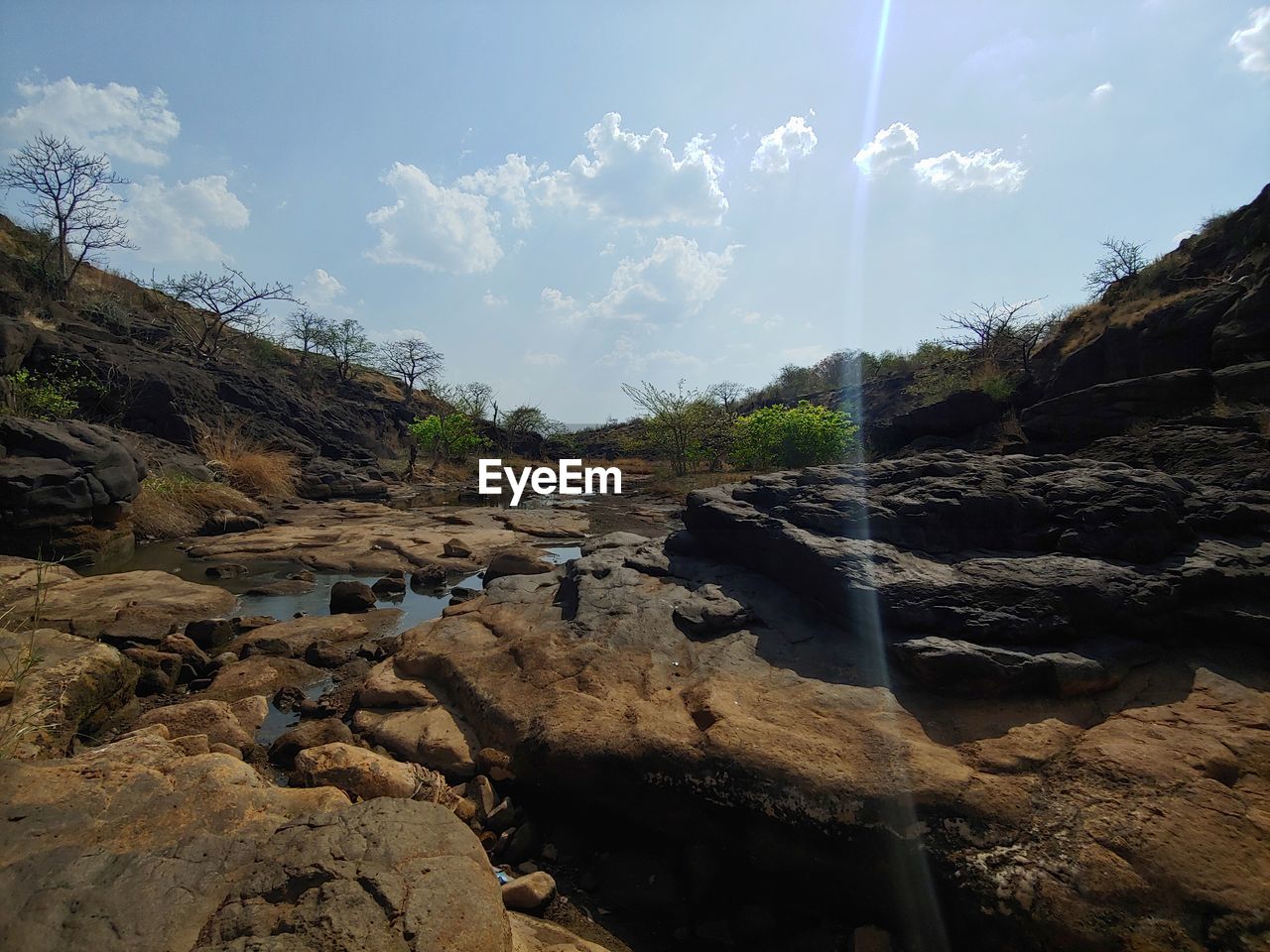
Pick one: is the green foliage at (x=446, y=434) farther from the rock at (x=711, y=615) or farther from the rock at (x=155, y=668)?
the rock at (x=711, y=615)

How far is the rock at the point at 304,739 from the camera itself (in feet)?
12.5

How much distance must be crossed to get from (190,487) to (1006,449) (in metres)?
18.1

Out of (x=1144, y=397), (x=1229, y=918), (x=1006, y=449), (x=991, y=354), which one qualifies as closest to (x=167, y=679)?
(x=1229, y=918)

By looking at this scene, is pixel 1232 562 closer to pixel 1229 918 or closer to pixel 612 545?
pixel 1229 918

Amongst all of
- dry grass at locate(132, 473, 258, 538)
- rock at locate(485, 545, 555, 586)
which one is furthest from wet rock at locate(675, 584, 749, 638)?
dry grass at locate(132, 473, 258, 538)

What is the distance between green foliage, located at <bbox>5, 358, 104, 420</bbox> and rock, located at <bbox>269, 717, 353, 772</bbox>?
10.6 meters

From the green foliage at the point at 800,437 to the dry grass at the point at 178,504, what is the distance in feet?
50.3

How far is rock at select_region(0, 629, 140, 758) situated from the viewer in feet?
10.8

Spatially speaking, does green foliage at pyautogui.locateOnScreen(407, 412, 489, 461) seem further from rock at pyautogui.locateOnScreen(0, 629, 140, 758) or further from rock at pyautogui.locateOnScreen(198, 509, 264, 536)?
rock at pyautogui.locateOnScreen(0, 629, 140, 758)

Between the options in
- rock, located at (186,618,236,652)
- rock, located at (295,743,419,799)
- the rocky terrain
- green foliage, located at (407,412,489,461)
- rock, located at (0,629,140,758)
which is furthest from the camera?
green foliage, located at (407,412,489,461)

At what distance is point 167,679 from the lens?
483 centimetres

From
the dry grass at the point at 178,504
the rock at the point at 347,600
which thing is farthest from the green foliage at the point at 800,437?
the dry grass at the point at 178,504

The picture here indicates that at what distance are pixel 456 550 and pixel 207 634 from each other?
15.9ft

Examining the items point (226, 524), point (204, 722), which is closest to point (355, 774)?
point (204, 722)
